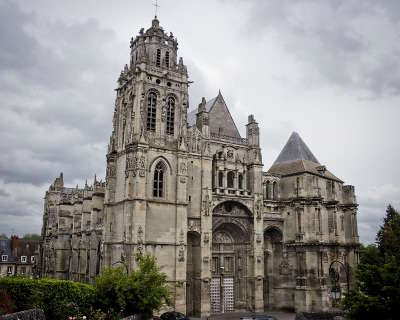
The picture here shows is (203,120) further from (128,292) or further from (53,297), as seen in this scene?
(53,297)

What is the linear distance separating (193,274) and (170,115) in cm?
1606

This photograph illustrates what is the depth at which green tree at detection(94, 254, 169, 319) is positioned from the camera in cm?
2830

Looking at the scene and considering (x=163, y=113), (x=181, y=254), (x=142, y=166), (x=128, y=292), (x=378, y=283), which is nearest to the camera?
(x=378, y=283)

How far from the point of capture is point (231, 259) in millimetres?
43875

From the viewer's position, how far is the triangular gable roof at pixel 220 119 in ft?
152

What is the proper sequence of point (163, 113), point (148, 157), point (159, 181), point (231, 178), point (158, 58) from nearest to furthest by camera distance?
point (148, 157) → point (159, 181) → point (163, 113) → point (158, 58) → point (231, 178)

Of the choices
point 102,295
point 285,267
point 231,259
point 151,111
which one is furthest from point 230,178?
point 102,295

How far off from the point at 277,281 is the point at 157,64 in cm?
2699

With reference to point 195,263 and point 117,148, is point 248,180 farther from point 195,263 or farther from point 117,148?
point 117,148

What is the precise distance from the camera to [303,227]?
44812 mm

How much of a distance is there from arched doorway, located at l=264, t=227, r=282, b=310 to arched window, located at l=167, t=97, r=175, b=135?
53.6ft

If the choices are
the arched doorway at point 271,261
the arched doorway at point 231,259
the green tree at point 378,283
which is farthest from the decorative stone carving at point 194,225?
the green tree at point 378,283

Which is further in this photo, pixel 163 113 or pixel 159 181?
pixel 163 113

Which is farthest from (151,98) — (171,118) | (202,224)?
(202,224)
